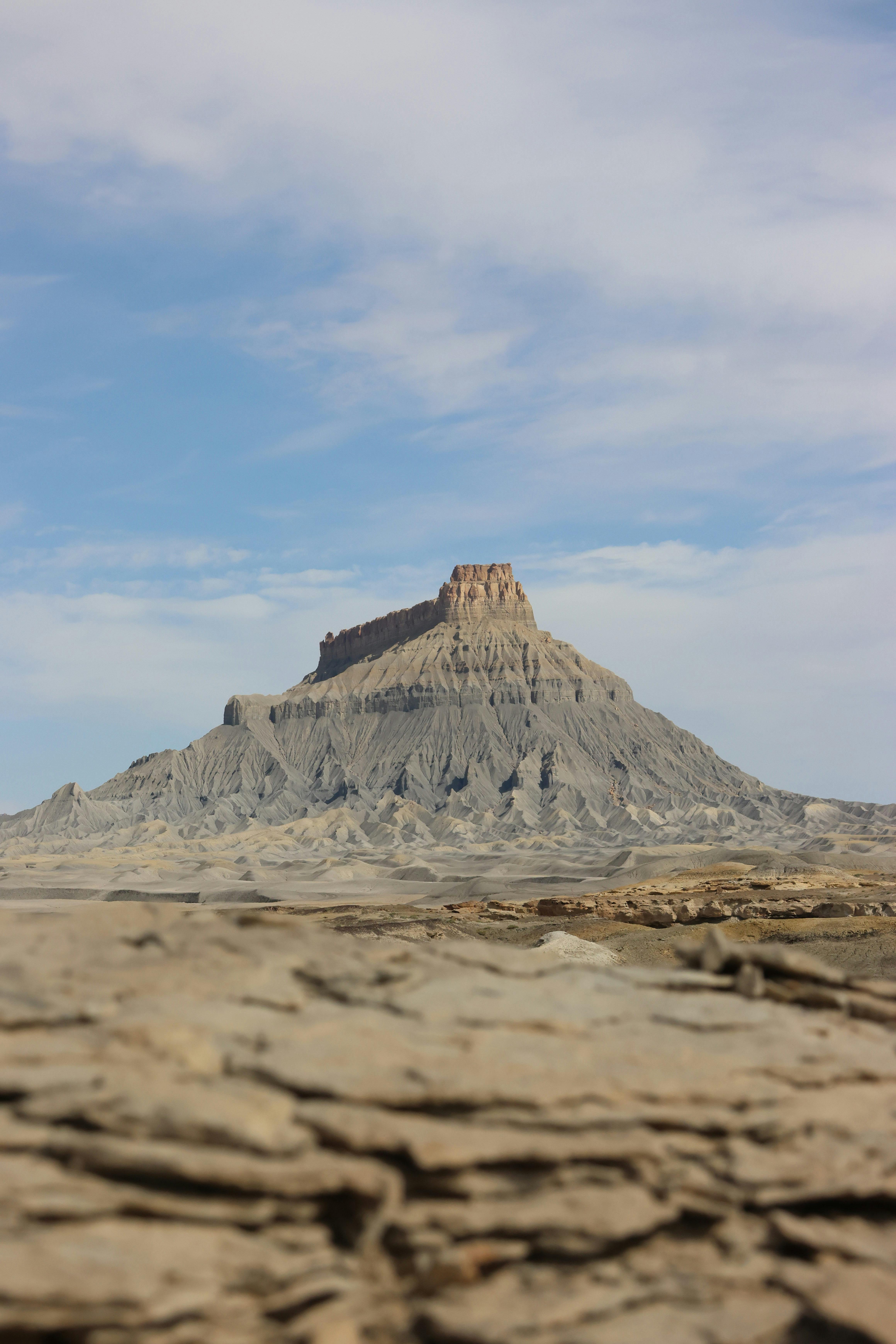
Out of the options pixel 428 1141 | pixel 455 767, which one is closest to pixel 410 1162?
pixel 428 1141

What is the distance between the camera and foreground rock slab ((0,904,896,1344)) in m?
6.82

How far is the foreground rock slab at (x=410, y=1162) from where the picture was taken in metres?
6.82

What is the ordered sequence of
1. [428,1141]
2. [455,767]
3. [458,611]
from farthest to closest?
[458,611]
[455,767]
[428,1141]

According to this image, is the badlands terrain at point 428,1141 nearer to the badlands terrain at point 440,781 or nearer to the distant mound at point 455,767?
the badlands terrain at point 440,781

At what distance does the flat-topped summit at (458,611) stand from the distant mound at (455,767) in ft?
0.85

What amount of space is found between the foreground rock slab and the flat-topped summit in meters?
158

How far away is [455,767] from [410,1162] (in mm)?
139493

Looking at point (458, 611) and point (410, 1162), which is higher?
point (458, 611)

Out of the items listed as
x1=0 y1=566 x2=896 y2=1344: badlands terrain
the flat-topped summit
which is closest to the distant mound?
the flat-topped summit

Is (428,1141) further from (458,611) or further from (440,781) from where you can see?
(458,611)

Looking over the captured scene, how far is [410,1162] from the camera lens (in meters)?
7.44

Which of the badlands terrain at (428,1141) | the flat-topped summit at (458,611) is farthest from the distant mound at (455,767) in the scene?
the badlands terrain at (428,1141)

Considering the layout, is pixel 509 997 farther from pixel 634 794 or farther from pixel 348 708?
pixel 348 708

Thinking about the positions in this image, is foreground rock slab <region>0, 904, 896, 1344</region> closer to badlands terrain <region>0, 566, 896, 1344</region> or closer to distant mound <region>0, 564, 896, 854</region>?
badlands terrain <region>0, 566, 896, 1344</region>
